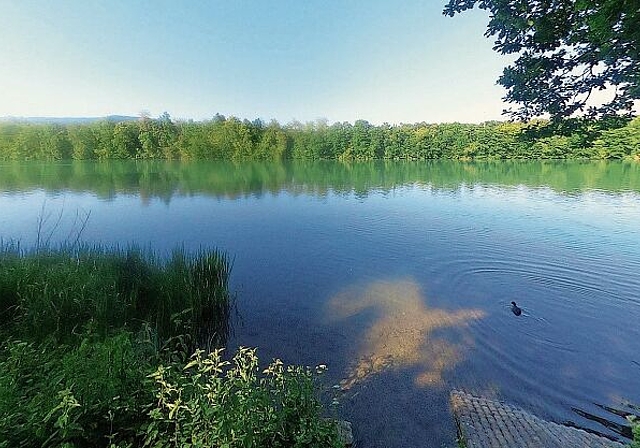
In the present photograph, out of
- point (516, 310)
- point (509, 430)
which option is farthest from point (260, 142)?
point (509, 430)

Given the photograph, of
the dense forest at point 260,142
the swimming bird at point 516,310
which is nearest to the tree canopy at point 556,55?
the swimming bird at point 516,310

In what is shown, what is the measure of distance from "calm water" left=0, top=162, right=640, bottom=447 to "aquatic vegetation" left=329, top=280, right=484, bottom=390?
0.03 meters

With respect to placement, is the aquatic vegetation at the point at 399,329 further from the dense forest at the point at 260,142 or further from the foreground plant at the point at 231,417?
the dense forest at the point at 260,142

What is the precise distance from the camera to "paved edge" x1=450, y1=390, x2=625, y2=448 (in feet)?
10.7

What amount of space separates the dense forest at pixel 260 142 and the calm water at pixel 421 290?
4348 centimetres

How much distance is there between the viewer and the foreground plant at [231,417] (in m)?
1.87

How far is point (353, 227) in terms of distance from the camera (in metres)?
13.5

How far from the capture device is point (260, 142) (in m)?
62.1

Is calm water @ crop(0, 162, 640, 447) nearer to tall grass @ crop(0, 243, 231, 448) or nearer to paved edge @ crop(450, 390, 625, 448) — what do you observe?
paved edge @ crop(450, 390, 625, 448)

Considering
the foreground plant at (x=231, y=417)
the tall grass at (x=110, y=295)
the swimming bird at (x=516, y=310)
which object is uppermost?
the foreground plant at (x=231, y=417)

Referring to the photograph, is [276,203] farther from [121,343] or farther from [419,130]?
[419,130]

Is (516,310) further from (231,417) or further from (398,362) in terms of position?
(231,417)

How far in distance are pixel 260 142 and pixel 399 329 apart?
196 ft

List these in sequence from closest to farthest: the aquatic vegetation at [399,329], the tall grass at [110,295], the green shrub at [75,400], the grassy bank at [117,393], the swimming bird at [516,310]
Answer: the green shrub at [75,400]
the grassy bank at [117,393]
the tall grass at [110,295]
the aquatic vegetation at [399,329]
the swimming bird at [516,310]
